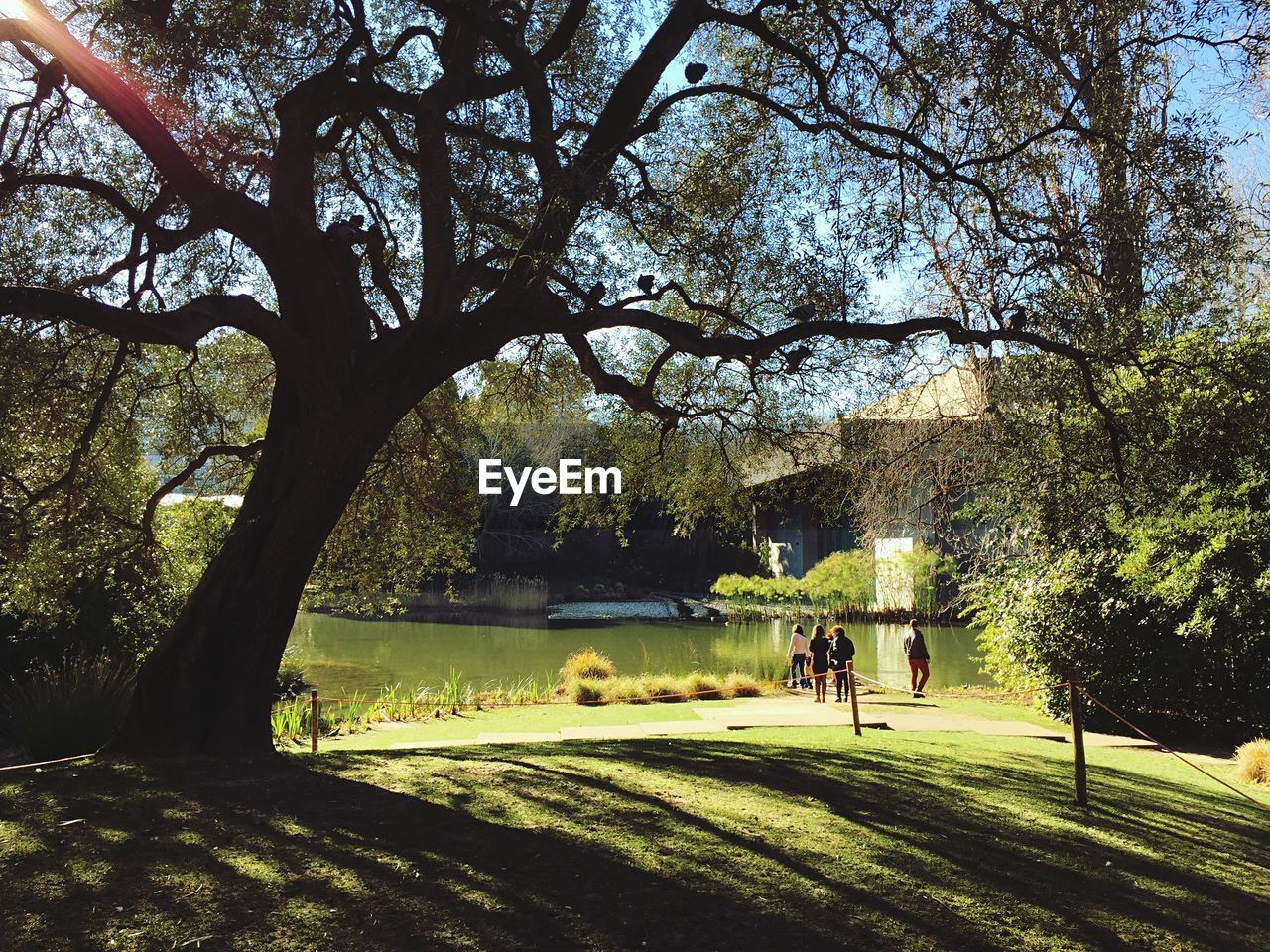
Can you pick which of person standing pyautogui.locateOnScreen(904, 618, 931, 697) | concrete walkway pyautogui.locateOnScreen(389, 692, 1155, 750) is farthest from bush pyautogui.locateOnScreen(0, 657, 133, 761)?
person standing pyautogui.locateOnScreen(904, 618, 931, 697)

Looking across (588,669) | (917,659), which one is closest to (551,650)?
(588,669)

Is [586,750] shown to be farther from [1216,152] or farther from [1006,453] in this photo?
[1216,152]

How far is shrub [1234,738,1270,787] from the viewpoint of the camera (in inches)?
395

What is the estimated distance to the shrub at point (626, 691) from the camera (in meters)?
17.6

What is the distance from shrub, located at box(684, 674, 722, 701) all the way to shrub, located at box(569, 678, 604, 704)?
5.39 ft

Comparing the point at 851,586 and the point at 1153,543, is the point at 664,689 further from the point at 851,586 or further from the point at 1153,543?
the point at 851,586

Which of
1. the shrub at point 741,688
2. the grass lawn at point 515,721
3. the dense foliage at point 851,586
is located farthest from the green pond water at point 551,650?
the grass lawn at point 515,721

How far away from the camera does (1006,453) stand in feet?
31.3

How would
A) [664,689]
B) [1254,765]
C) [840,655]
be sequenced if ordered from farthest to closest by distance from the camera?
[664,689] → [840,655] → [1254,765]

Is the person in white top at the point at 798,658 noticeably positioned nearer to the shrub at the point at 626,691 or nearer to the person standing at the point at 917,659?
the person standing at the point at 917,659

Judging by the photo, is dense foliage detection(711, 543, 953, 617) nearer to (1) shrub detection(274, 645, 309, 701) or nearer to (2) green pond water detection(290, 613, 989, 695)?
(2) green pond water detection(290, 613, 989, 695)

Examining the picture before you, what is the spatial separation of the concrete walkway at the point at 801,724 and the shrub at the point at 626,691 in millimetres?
2488

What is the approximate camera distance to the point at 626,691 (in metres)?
17.9

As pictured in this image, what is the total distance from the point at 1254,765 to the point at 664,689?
10.1 m
